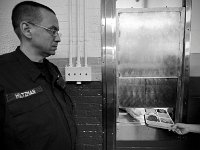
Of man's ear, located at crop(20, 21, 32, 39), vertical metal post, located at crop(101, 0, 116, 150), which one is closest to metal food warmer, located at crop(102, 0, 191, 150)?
vertical metal post, located at crop(101, 0, 116, 150)

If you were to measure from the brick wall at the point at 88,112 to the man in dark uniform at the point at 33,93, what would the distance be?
463 mm

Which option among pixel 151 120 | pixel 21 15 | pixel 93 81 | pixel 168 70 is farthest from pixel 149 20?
pixel 21 15


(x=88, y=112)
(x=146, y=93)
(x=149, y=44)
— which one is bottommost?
(x=88, y=112)

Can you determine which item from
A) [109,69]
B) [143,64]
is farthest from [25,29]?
[143,64]

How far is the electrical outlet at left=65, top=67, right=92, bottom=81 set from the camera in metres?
2.04

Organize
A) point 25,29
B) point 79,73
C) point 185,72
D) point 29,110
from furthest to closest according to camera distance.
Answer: point 185,72, point 79,73, point 25,29, point 29,110

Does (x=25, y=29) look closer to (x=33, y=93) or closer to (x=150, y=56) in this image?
(x=33, y=93)

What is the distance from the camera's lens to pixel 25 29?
1.49 metres

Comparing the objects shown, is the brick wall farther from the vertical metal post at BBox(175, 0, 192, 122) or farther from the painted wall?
the vertical metal post at BBox(175, 0, 192, 122)

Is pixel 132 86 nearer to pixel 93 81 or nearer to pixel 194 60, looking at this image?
pixel 93 81

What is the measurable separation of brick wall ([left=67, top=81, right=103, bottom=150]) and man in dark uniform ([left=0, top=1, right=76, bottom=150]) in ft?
1.52

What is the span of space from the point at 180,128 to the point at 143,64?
0.75m

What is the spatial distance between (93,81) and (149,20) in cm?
87

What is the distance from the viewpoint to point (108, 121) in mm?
2189
